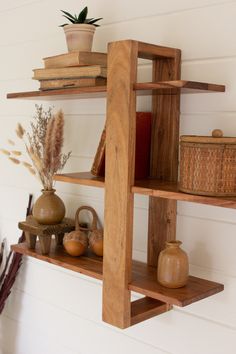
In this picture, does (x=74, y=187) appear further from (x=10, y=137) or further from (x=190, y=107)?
(x=190, y=107)

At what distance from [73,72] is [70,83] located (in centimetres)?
4

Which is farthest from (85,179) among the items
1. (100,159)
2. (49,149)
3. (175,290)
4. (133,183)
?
(175,290)

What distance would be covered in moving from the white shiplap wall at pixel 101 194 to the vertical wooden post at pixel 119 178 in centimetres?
22

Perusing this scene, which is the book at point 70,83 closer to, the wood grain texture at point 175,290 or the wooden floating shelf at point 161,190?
the wooden floating shelf at point 161,190

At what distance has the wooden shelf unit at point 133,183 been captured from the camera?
1.26 m

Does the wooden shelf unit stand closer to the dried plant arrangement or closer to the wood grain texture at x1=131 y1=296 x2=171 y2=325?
the wood grain texture at x1=131 y1=296 x2=171 y2=325

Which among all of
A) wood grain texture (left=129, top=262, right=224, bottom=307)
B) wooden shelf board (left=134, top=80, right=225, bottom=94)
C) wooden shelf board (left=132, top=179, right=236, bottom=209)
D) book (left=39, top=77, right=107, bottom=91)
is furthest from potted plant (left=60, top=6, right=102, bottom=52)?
wood grain texture (left=129, top=262, right=224, bottom=307)

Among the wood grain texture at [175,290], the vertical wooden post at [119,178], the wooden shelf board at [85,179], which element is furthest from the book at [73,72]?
the wood grain texture at [175,290]

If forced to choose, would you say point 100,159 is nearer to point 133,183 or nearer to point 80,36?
point 133,183

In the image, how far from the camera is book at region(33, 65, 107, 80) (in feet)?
4.63

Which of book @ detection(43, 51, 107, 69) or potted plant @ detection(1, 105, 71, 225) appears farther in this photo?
potted plant @ detection(1, 105, 71, 225)

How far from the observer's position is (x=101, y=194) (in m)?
1.69

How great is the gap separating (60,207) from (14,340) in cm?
85

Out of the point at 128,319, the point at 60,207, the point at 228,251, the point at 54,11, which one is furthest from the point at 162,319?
the point at 54,11
